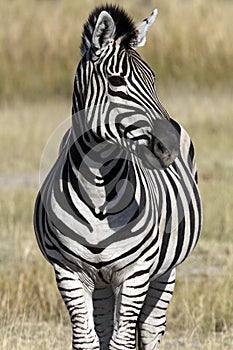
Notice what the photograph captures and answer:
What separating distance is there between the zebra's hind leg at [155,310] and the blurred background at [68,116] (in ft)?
1.91

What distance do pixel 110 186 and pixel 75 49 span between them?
1463cm

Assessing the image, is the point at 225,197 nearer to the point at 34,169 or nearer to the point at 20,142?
the point at 34,169

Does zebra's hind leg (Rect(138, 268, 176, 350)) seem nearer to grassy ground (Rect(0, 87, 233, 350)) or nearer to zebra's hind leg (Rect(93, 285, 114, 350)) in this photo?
zebra's hind leg (Rect(93, 285, 114, 350))

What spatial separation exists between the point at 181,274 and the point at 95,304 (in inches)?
137

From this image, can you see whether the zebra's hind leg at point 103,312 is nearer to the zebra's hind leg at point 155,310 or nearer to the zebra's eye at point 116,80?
the zebra's hind leg at point 155,310

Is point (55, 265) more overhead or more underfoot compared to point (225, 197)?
more underfoot

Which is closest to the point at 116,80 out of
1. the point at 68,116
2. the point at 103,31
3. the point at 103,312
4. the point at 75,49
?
the point at 103,31

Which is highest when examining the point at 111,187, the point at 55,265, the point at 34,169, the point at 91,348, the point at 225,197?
the point at 34,169

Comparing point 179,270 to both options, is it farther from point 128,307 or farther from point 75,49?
point 75,49

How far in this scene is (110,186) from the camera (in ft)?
15.0

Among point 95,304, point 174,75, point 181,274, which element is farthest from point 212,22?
point 95,304

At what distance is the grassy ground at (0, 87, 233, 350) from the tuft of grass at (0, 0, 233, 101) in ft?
9.44

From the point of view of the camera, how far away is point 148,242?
4656 mm

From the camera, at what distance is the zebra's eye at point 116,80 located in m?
4.31
